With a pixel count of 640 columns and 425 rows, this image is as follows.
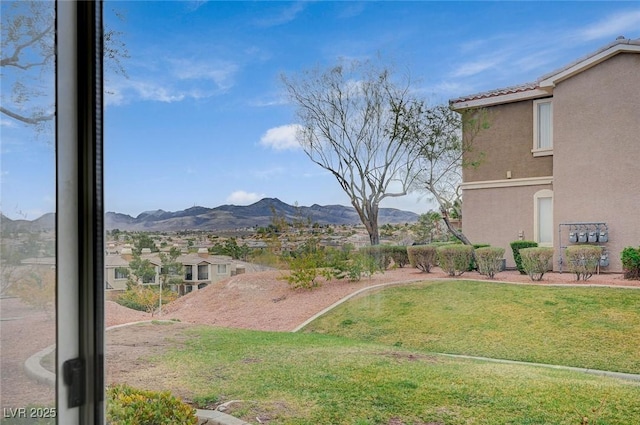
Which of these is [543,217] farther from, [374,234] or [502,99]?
[374,234]

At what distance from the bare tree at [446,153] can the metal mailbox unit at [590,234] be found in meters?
0.29

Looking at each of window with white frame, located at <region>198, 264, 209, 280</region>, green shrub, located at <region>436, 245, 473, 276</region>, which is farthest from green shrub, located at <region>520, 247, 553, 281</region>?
window with white frame, located at <region>198, 264, 209, 280</region>

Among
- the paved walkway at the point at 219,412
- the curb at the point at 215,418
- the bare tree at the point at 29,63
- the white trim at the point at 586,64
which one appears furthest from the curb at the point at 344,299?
the bare tree at the point at 29,63

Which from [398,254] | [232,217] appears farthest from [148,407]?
[398,254]

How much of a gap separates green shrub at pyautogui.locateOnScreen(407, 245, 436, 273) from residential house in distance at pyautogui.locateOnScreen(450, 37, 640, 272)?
5.3 inches

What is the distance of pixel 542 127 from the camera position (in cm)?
150

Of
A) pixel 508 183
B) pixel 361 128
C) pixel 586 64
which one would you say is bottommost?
pixel 508 183

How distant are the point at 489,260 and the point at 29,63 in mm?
1434

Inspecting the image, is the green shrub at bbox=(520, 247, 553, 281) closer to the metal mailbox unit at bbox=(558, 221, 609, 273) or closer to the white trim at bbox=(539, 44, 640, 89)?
the metal mailbox unit at bbox=(558, 221, 609, 273)

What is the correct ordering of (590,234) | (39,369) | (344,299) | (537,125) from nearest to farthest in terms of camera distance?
(39,369), (590,234), (537,125), (344,299)

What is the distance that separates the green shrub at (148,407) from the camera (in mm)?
1667

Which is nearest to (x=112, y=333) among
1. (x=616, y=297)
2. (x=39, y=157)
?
(x=39, y=157)

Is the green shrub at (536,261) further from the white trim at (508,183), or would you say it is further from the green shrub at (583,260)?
the white trim at (508,183)

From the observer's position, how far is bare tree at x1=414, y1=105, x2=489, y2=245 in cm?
160
